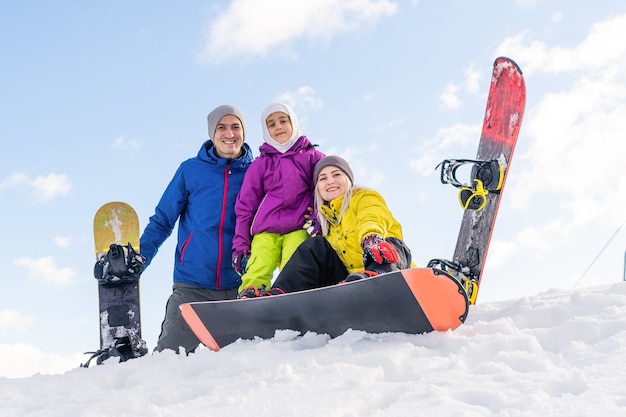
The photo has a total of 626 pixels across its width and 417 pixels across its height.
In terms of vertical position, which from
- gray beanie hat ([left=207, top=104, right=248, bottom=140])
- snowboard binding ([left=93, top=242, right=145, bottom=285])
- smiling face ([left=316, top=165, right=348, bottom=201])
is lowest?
snowboard binding ([left=93, top=242, right=145, bottom=285])

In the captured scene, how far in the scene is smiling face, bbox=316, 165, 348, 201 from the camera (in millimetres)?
3957

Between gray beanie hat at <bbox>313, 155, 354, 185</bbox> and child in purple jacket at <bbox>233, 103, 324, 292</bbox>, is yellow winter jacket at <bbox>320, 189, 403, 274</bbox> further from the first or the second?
child in purple jacket at <bbox>233, 103, 324, 292</bbox>

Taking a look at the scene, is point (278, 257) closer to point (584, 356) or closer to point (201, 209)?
point (201, 209)

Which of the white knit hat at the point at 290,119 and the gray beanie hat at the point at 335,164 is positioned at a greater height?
the white knit hat at the point at 290,119

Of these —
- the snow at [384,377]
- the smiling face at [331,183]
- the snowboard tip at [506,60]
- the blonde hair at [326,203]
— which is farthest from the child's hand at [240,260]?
the snowboard tip at [506,60]

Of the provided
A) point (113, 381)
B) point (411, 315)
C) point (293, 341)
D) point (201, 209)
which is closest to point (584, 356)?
point (411, 315)

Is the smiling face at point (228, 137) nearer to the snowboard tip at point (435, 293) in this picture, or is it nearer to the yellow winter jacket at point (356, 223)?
the yellow winter jacket at point (356, 223)

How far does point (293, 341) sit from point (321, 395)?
0.89 meters

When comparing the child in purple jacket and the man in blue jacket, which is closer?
the child in purple jacket

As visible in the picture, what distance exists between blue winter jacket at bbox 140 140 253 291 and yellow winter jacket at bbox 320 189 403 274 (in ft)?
3.47

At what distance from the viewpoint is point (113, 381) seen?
2660mm

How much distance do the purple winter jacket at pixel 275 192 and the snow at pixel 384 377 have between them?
1227 mm

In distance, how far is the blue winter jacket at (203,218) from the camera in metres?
4.57

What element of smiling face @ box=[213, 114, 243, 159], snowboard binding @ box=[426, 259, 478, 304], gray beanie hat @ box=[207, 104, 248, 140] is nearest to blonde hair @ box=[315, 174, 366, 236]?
smiling face @ box=[213, 114, 243, 159]
